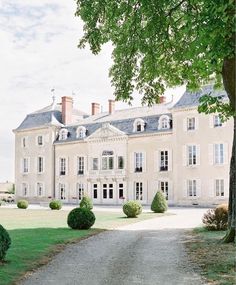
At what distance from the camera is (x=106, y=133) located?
45312 millimetres

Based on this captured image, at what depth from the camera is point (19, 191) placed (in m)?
52.2

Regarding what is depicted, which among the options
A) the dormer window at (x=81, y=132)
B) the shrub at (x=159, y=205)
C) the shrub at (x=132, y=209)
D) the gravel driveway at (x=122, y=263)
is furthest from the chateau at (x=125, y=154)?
the gravel driveway at (x=122, y=263)

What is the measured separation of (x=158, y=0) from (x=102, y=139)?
3454 cm

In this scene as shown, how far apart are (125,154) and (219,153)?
31.8 ft

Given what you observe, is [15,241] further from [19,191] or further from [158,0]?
[19,191]

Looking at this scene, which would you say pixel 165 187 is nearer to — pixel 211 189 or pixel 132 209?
pixel 211 189

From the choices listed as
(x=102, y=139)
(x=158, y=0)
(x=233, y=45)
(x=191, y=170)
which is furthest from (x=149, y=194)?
(x=233, y=45)

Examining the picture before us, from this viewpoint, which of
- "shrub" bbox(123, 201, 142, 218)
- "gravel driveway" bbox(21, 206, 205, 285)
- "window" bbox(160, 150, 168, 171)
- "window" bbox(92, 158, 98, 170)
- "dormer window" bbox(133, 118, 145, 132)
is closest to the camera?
"gravel driveway" bbox(21, 206, 205, 285)

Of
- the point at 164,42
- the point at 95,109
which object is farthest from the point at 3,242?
the point at 95,109

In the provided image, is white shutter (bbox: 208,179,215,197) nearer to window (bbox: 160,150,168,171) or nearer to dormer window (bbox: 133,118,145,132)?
window (bbox: 160,150,168,171)

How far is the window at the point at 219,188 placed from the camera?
120 ft

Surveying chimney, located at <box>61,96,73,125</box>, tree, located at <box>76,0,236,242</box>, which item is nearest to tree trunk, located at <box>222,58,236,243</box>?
tree, located at <box>76,0,236,242</box>

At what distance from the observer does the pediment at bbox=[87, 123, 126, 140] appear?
1743 inches

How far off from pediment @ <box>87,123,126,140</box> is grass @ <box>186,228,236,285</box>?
2863 centimetres
